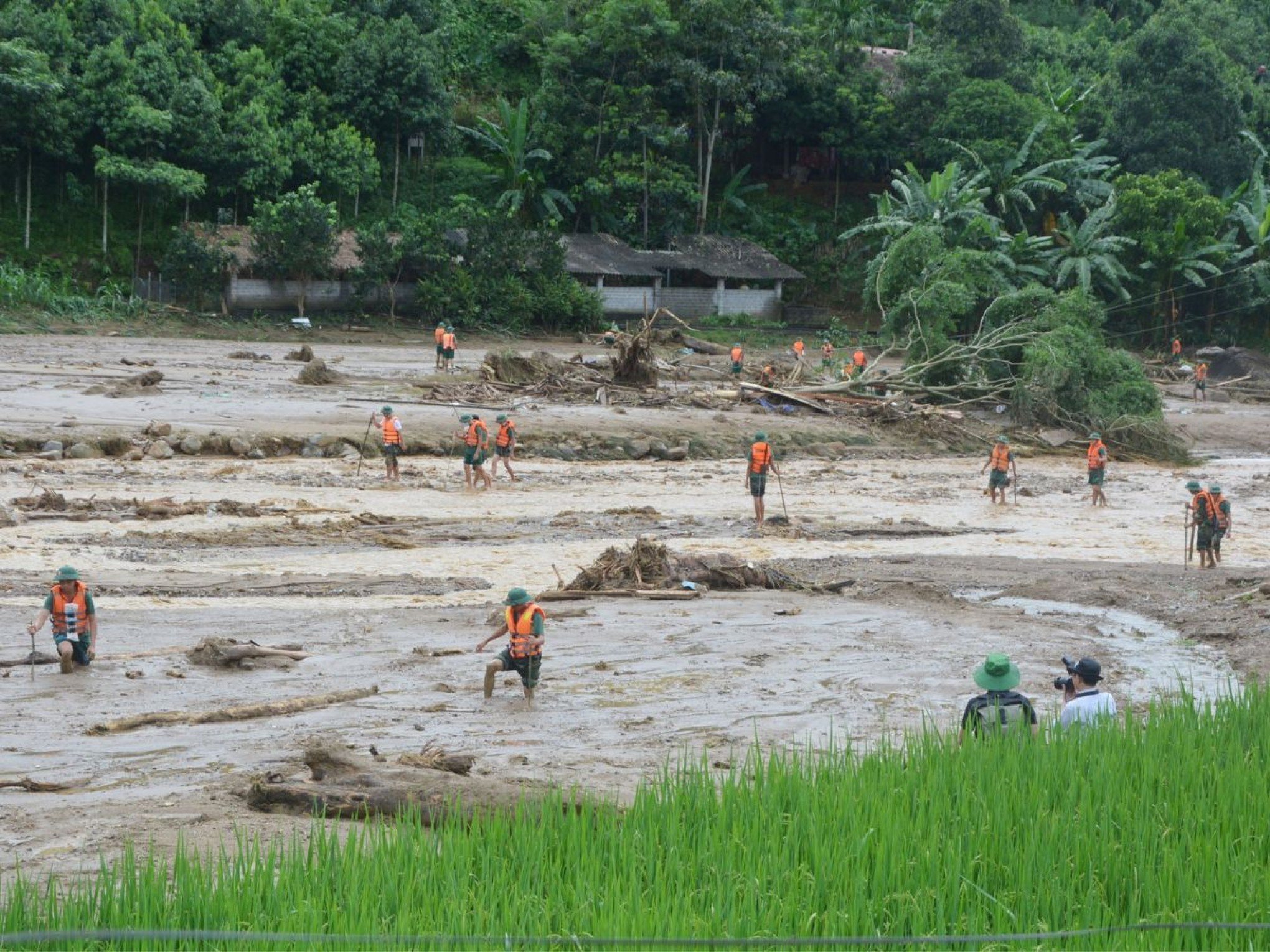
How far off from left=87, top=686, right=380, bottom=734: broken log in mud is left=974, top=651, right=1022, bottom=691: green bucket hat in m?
4.88

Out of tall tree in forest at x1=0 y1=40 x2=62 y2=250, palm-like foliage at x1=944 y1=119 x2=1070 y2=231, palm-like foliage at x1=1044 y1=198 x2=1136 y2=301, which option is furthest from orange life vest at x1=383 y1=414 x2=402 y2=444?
palm-like foliage at x1=944 y1=119 x2=1070 y2=231

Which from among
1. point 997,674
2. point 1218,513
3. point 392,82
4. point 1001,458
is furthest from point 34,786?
point 392,82

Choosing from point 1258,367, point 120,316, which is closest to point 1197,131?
point 1258,367

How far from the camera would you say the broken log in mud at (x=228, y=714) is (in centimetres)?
980

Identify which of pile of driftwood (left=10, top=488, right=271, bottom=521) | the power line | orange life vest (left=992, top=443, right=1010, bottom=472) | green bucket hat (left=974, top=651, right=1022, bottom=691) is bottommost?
pile of driftwood (left=10, top=488, right=271, bottom=521)

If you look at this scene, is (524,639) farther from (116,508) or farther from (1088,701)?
(116,508)

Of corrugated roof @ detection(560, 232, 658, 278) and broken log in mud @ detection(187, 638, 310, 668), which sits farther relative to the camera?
corrugated roof @ detection(560, 232, 658, 278)

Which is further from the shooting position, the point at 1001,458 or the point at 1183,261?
the point at 1183,261

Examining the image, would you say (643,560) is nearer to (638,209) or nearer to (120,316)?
(120,316)

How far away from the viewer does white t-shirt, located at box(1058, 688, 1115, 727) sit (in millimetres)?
8539

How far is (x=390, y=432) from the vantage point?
22781 millimetres

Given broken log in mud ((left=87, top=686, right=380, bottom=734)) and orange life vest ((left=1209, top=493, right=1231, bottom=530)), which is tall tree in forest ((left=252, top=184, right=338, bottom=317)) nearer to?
orange life vest ((left=1209, top=493, right=1231, bottom=530))

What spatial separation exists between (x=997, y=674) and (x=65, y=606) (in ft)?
23.2

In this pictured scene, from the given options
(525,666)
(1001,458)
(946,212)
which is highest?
(946,212)
